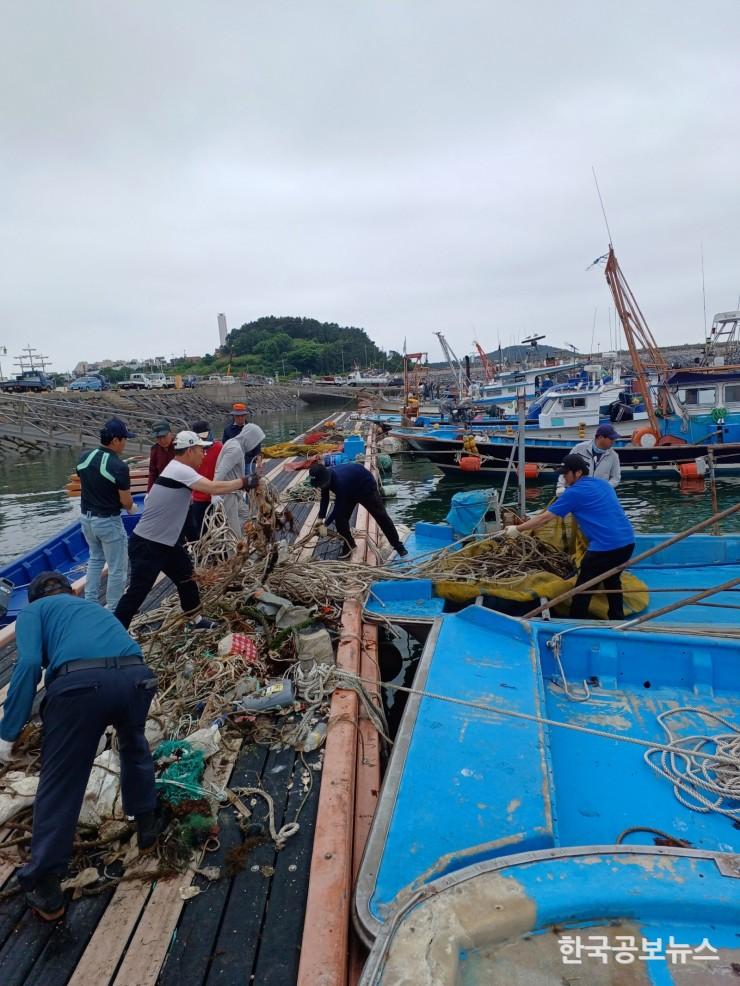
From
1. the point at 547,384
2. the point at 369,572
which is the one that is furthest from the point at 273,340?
the point at 369,572

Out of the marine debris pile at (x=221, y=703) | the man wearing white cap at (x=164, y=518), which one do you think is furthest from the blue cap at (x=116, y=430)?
the marine debris pile at (x=221, y=703)

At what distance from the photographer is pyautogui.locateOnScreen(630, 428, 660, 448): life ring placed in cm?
1656

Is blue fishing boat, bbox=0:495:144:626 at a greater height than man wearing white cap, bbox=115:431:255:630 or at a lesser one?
lesser

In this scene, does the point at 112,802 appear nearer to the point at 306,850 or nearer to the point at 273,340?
the point at 306,850

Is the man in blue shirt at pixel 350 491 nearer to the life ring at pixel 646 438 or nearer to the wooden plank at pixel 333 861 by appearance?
the wooden plank at pixel 333 861

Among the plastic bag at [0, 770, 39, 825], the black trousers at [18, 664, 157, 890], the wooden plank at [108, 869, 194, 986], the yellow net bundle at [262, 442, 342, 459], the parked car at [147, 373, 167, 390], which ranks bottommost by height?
the wooden plank at [108, 869, 194, 986]

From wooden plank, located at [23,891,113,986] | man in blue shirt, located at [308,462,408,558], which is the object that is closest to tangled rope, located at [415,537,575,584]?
man in blue shirt, located at [308,462,408,558]

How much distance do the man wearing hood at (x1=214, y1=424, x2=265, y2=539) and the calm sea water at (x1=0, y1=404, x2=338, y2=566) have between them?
753cm

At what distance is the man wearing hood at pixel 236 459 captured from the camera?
6.33 m

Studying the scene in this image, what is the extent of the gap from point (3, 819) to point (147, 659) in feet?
5.38

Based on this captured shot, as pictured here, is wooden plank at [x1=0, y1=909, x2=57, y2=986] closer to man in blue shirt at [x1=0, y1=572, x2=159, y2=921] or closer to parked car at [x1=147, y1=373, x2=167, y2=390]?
man in blue shirt at [x1=0, y1=572, x2=159, y2=921]

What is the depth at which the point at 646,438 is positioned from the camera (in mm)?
16688

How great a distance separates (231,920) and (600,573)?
4208 mm

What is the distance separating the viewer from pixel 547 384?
1211 inches
